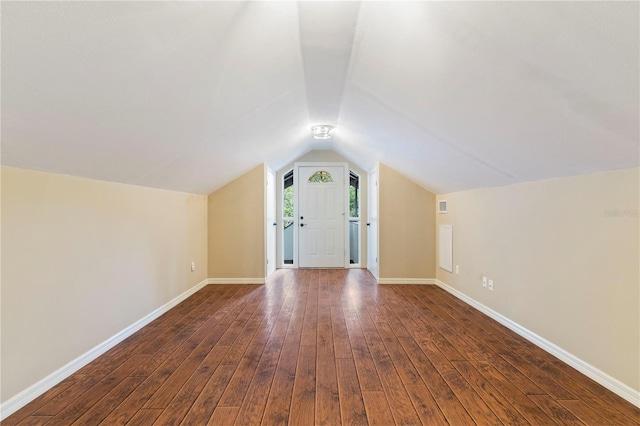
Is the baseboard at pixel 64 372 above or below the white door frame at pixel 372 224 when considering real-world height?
below

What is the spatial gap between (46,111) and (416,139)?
2.66 m

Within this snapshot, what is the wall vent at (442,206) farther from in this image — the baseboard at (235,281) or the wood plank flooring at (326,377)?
the baseboard at (235,281)

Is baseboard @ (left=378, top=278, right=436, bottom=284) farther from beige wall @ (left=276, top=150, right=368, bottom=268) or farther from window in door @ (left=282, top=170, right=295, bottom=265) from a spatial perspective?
window in door @ (left=282, top=170, right=295, bottom=265)

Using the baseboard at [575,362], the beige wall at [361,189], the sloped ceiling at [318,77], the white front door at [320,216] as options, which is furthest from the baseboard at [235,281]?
the baseboard at [575,362]

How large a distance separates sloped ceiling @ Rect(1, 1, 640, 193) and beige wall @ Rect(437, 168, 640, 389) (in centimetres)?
19

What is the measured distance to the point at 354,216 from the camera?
596 cm

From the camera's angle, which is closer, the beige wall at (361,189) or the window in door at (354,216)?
the beige wall at (361,189)

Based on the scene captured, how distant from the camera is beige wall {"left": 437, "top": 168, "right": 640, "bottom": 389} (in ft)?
5.84

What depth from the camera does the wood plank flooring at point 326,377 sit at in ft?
5.34

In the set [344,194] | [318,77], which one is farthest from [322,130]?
[344,194]

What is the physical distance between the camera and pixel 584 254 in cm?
205

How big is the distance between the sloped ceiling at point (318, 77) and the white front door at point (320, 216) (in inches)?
119

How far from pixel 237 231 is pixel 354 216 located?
233cm

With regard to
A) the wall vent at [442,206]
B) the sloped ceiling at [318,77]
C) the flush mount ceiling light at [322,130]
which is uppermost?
the flush mount ceiling light at [322,130]
